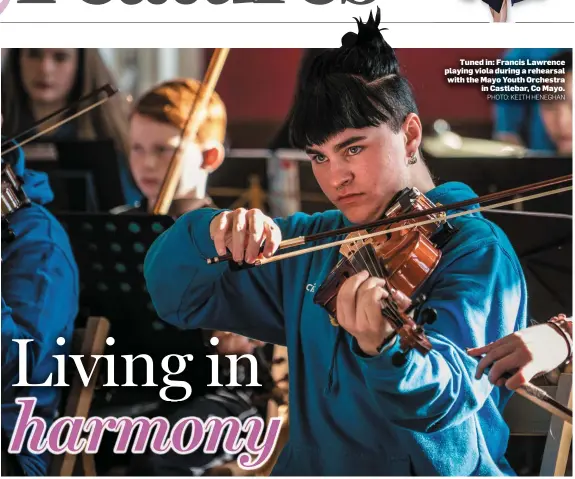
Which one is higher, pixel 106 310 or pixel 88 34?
pixel 88 34

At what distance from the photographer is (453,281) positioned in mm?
2350

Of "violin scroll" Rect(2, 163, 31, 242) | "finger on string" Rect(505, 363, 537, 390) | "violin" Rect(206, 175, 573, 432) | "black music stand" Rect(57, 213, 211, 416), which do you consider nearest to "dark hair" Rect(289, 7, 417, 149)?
"violin" Rect(206, 175, 573, 432)

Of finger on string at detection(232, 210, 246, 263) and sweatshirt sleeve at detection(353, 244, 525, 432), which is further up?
finger on string at detection(232, 210, 246, 263)

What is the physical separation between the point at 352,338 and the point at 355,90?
556 mm

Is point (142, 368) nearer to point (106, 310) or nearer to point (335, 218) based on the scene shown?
point (106, 310)

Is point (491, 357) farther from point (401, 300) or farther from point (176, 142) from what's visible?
point (176, 142)

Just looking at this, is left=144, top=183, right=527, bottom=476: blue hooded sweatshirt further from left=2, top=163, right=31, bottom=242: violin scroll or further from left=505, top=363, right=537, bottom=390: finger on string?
left=2, top=163, right=31, bottom=242: violin scroll

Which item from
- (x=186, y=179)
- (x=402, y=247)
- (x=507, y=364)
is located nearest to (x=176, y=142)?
(x=186, y=179)

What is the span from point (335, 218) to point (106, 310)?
60 cm

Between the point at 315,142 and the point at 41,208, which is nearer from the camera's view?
the point at 315,142

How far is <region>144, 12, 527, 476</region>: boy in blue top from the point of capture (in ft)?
7.72

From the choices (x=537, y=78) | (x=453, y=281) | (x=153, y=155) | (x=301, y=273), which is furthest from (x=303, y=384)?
(x=537, y=78)

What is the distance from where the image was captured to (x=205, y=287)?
97.0 inches

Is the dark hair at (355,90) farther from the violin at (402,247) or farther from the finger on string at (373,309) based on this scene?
the finger on string at (373,309)
